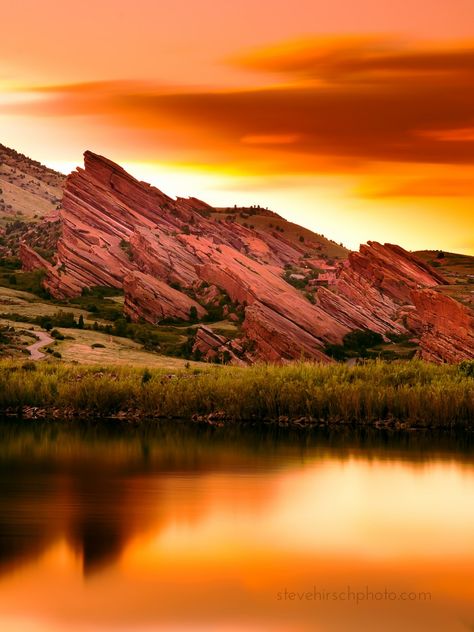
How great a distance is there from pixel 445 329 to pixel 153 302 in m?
32.6

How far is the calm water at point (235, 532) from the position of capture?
23.7 m

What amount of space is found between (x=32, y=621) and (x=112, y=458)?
77.4ft

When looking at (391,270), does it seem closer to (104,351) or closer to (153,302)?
(153,302)

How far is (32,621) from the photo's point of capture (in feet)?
73.6

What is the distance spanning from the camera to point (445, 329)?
279 feet

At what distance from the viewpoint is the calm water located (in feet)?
77.7

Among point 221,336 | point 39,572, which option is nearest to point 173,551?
point 39,572

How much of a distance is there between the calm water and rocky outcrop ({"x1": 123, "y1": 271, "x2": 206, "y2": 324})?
55.2 metres

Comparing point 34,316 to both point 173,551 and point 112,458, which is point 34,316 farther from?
point 173,551

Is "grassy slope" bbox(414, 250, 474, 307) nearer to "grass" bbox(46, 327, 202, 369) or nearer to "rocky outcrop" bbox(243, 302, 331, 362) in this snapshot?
"rocky outcrop" bbox(243, 302, 331, 362)

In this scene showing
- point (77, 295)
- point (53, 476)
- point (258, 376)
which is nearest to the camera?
point (53, 476)

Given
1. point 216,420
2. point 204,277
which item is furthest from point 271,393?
point 204,277

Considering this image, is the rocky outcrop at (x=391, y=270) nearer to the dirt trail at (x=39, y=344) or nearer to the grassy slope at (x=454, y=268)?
the grassy slope at (x=454, y=268)

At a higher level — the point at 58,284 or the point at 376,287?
the point at 376,287
